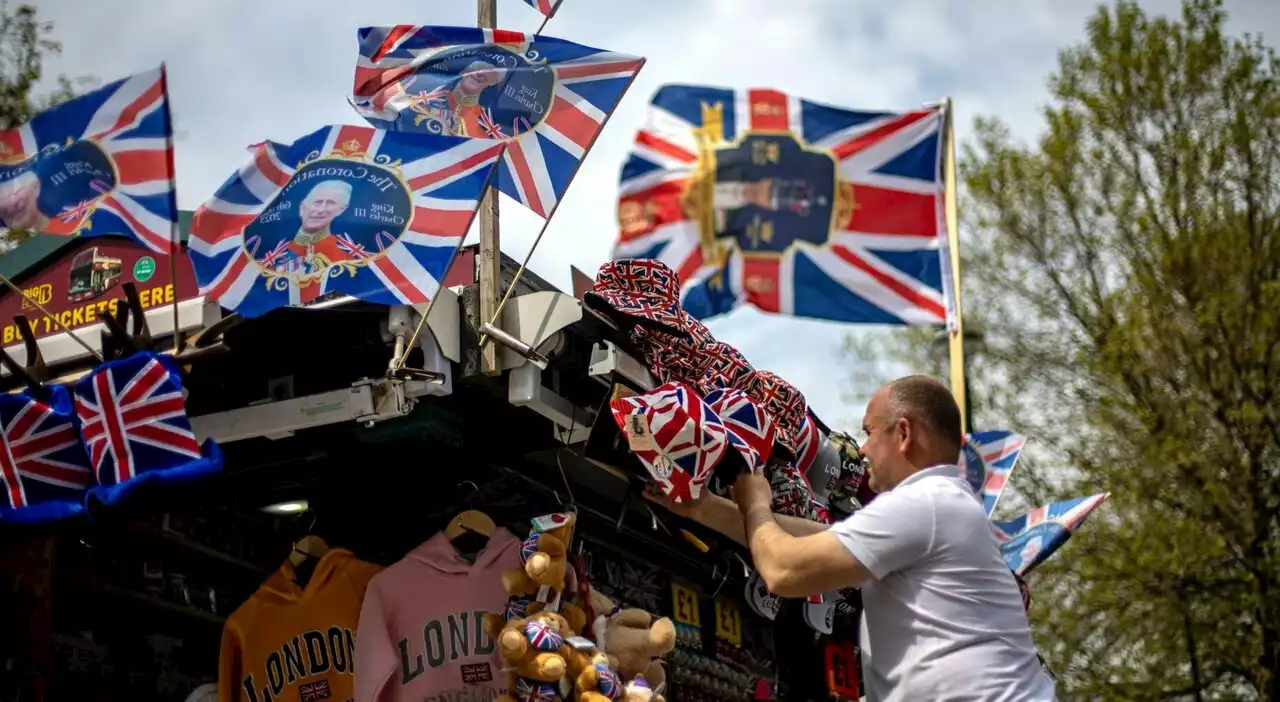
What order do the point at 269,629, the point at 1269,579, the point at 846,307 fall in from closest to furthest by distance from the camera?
the point at 269,629 → the point at 846,307 → the point at 1269,579

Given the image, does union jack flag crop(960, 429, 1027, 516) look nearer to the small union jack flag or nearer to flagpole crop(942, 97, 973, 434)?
flagpole crop(942, 97, 973, 434)

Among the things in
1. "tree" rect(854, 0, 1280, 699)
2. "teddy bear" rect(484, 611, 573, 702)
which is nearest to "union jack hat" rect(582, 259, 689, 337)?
"teddy bear" rect(484, 611, 573, 702)

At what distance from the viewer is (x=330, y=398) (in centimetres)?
535

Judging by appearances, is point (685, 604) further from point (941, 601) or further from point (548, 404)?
point (941, 601)

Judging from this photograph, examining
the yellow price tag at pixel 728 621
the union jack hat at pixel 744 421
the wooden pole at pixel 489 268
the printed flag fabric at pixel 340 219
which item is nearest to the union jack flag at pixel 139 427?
the printed flag fabric at pixel 340 219

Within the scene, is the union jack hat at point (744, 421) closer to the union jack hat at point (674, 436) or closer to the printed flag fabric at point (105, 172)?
Answer: the union jack hat at point (674, 436)

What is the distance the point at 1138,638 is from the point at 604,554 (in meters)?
10.4

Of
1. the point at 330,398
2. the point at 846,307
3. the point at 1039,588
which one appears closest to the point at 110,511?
the point at 330,398

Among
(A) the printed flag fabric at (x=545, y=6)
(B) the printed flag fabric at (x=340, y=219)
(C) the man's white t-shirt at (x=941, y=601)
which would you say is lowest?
(C) the man's white t-shirt at (x=941, y=601)

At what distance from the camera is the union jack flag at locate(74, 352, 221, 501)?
4.90m

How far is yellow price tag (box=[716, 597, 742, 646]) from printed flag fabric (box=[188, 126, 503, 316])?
3.70 m

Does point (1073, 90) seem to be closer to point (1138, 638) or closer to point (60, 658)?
point (1138, 638)

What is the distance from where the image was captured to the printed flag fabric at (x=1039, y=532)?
8.45 m

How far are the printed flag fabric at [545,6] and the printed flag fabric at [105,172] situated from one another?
186 cm
